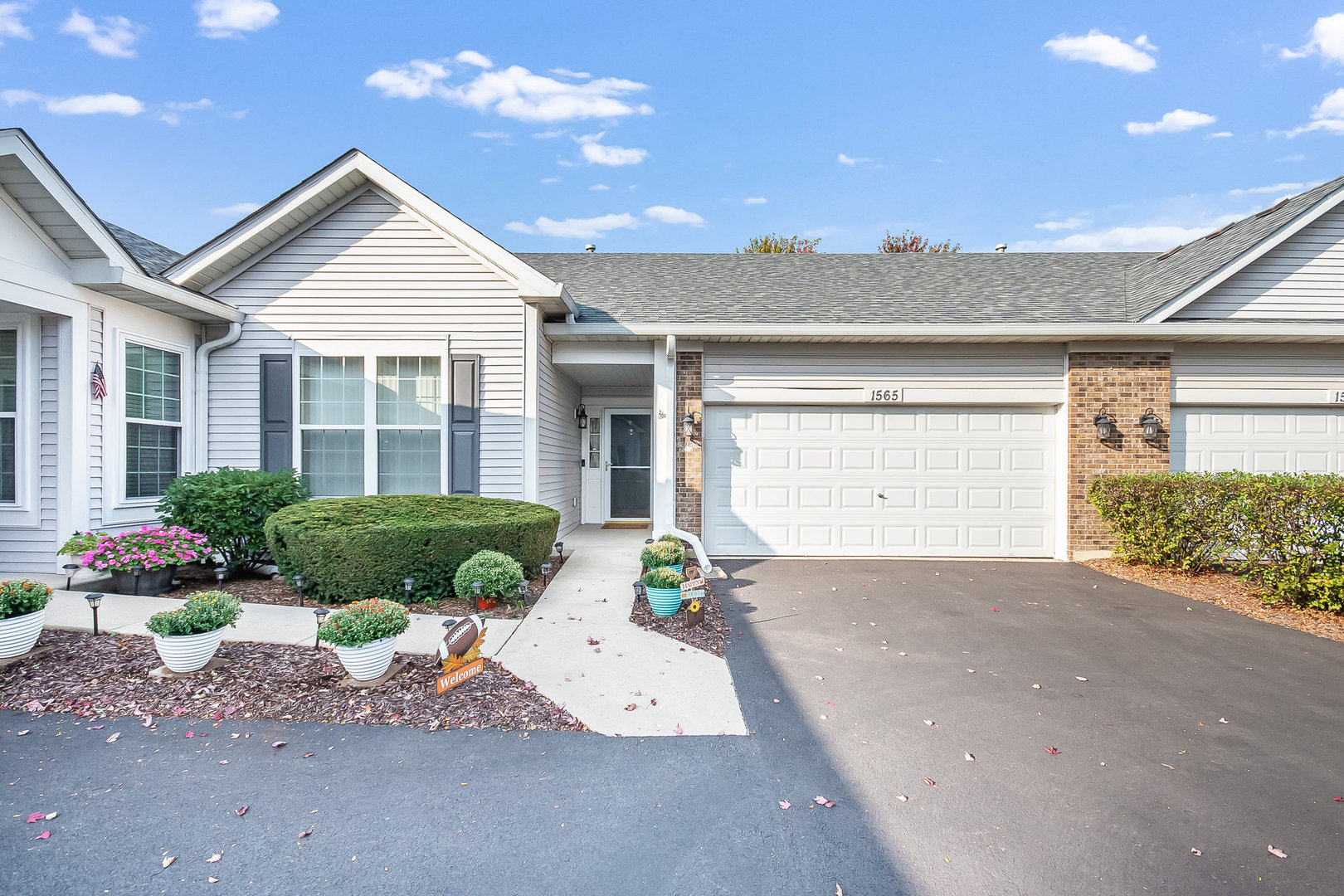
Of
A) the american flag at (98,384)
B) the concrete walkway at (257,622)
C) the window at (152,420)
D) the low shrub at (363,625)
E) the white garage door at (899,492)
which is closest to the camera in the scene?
the low shrub at (363,625)

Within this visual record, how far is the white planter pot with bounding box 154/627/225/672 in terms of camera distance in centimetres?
369

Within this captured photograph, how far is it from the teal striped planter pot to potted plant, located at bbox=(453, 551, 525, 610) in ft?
4.06

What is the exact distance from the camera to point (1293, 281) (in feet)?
25.2

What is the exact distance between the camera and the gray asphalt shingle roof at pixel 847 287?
7.89 meters

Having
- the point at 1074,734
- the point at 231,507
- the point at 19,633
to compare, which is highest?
the point at 231,507

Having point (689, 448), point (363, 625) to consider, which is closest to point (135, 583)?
point (363, 625)

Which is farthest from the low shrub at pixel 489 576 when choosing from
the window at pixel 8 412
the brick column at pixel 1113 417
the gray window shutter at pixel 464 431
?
the brick column at pixel 1113 417

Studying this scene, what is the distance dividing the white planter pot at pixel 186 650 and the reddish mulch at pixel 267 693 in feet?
0.28

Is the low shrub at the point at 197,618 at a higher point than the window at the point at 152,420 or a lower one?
lower

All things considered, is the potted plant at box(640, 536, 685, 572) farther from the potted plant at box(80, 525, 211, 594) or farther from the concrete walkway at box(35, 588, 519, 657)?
Answer: the potted plant at box(80, 525, 211, 594)

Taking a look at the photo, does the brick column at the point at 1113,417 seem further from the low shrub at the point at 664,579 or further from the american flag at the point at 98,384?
the american flag at the point at 98,384

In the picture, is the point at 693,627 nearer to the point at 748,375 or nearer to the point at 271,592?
the point at 748,375

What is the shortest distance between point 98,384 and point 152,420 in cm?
85

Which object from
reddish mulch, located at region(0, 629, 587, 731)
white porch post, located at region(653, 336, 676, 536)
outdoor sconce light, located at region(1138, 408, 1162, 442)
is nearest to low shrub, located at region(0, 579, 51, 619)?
reddish mulch, located at region(0, 629, 587, 731)
